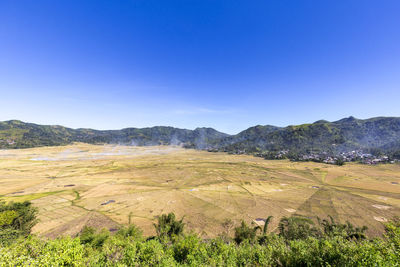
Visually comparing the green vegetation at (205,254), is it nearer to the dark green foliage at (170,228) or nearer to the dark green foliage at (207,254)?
the dark green foliage at (207,254)

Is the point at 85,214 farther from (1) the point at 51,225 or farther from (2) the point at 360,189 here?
(2) the point at 360,189

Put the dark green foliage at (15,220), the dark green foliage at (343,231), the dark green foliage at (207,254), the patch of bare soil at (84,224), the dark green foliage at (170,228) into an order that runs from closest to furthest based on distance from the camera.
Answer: the dark green foliage at (207,254), the dark green foliage at (343,231), the dark green foliage at (15,220), the dark green foliage at (170,228), the patch of bare soil at (84,224)

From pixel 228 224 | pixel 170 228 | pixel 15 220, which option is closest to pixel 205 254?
pixel 170 228

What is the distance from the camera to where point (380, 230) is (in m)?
45.9

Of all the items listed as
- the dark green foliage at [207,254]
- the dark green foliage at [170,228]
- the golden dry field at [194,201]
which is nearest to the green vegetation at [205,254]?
the dark green foliage at [207,254]

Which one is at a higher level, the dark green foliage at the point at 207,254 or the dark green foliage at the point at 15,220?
the dark green foliage at the point at 207,254

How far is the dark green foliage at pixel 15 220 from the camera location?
3367cm

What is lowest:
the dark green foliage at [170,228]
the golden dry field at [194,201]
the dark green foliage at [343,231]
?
the golden dry field at [194,201]

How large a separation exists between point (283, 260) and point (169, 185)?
76.7m

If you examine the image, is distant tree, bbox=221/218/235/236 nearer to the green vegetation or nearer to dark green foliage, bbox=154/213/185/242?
dark green foliage, bbox=154/213/185/242

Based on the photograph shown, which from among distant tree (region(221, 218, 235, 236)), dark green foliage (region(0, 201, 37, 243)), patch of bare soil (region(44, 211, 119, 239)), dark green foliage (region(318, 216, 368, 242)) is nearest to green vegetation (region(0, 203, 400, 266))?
dark green foliage (region(318, 216, 368, 242))

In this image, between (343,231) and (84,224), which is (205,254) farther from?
(84,224)

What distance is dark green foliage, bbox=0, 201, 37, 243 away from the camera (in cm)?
3367

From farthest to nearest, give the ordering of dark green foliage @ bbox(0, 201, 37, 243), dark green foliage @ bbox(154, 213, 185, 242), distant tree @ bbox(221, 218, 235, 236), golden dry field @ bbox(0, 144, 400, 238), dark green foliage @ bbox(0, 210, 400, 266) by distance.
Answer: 1. golden dry field @ bbox(0, 144, 400, 238)
2. distant tree @ bbox(221, 218, 235, 236)
3. dark green foliage @ bbox(154, 213, 185, 242)
4. dark green foliage @ bbox(0, 201, 37, 243)
5. dark green foliage @ bbox(0, 210, 400, 266)
